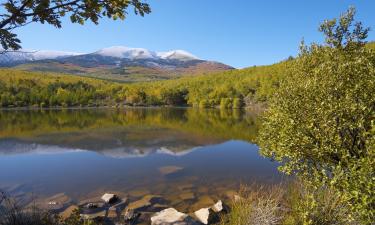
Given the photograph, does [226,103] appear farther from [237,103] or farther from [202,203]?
[202,203]

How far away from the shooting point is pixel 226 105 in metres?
176

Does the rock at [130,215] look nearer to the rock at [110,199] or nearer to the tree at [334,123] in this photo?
the rock at [110,199]

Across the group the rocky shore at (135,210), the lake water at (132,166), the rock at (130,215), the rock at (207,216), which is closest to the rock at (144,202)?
the rocky shore at (135,210)

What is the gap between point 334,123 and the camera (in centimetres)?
1312

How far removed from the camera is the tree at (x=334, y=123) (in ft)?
37.9

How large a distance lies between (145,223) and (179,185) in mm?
9701

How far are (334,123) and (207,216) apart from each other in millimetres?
9072

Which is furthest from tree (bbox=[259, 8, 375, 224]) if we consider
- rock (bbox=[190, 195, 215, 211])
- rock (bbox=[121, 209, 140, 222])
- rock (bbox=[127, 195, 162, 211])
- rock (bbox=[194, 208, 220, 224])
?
rock (bbox=[127, 195, 162, 211])

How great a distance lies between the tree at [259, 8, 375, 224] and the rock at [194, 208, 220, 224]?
5.53 meters

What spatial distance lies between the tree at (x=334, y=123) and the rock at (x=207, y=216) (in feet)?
18.1

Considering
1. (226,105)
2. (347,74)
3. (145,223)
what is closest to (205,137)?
(145,223)

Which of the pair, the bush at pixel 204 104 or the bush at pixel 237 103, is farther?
the bush at pixel 204 104

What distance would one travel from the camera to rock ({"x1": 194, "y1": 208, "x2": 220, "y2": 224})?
17875 millimetres

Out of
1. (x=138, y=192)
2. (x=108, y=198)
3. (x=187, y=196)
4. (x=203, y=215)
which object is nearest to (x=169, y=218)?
(x=203, y=215)
